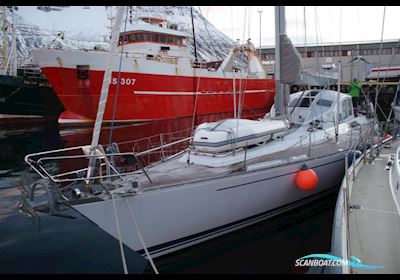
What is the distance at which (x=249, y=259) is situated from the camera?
5758 millimetres

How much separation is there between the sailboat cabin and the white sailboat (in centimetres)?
1703

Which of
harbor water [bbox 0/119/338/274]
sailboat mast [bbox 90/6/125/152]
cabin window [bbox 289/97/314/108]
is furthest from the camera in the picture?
cabin window [bbox 289/97/314/108]

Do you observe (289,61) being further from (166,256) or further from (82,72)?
(82,72)

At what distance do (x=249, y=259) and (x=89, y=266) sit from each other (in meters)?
2.45

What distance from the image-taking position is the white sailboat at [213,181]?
5203 millimetres

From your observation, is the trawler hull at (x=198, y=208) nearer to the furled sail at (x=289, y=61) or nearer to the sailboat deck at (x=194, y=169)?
the sailboat deck at (x=194, y=169)

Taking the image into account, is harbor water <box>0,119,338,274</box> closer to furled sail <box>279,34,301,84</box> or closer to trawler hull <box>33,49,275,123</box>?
furled sail <box>279,34,301,84</box>

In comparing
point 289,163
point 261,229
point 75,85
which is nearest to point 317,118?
point 289,163

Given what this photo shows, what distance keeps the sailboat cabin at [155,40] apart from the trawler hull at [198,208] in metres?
18.4

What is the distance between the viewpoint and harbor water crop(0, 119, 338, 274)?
5457 mm

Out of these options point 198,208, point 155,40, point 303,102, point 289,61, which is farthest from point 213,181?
point 155,40

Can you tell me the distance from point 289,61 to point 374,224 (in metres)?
4.48

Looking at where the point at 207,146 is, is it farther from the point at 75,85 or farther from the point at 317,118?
the point at 75,85

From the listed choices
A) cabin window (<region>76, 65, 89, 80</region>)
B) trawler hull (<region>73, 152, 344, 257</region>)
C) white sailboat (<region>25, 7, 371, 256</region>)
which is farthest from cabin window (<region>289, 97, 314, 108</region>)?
cabin window (<region>76, 65, 89, 80</region>)
